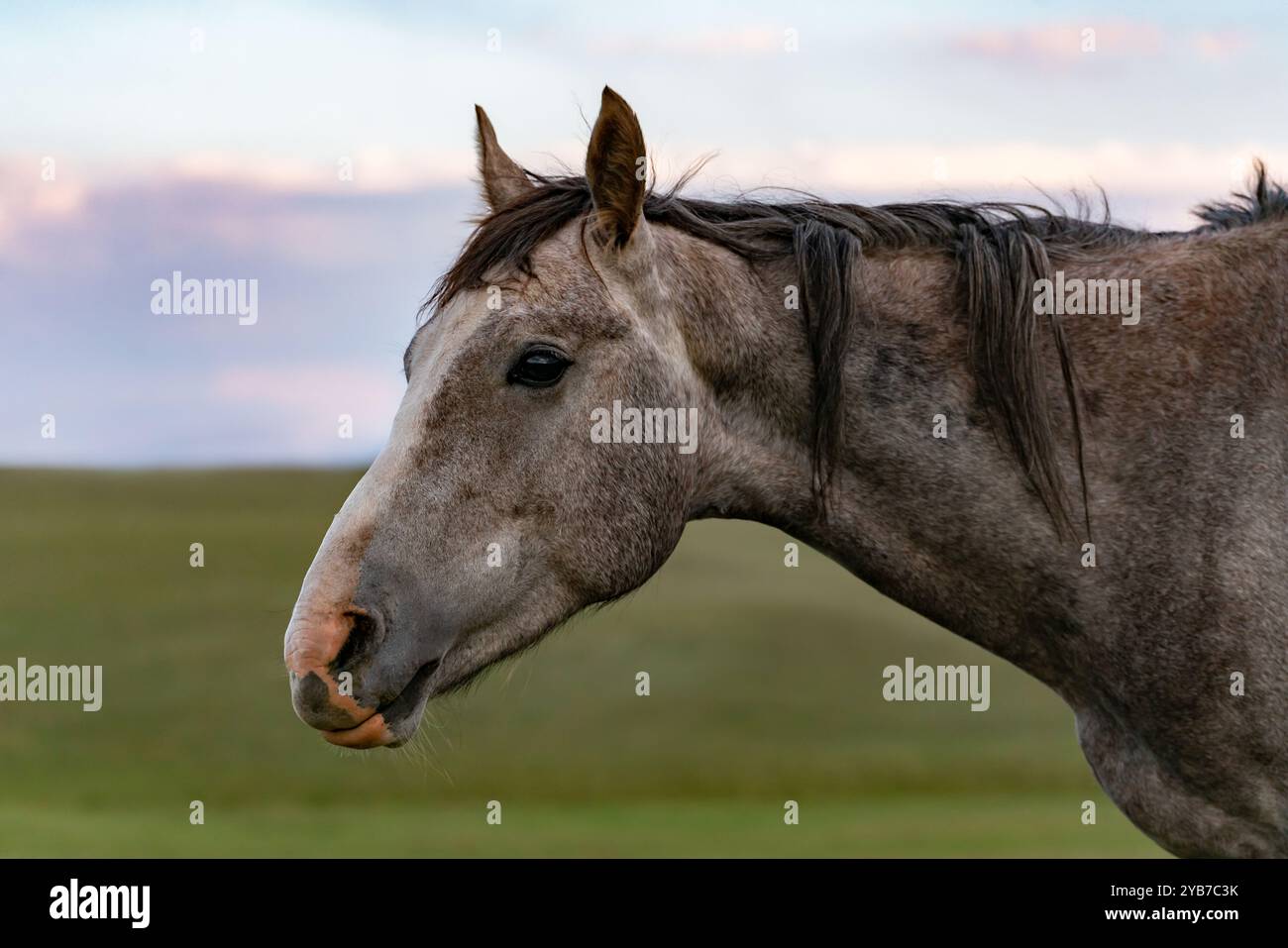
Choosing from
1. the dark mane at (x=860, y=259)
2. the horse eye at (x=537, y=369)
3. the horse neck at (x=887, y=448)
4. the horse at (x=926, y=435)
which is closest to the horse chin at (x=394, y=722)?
the horse at (x=926, y=435)

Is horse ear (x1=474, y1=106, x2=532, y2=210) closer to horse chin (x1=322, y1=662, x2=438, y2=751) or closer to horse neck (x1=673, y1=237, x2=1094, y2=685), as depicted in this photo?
horse neck (x1=673, y1=237, x2=1094, y2=685)

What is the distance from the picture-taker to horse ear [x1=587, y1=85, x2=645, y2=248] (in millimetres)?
4113

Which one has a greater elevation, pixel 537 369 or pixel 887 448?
pixel 537 369

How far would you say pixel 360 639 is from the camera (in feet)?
12.5

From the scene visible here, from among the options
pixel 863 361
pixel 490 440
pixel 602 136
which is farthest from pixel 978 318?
pixel 490 440

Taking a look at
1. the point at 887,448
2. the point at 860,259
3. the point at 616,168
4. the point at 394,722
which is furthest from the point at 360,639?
the point at 860,259

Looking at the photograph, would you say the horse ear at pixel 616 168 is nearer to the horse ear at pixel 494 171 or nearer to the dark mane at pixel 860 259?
the dark mane at pixel 860 259

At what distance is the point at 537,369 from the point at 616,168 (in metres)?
0.80

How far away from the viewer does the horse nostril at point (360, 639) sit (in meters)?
3.79

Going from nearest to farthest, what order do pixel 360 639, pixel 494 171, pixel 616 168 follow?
1. pixel 360 639
2. pixel 616 168
3. pixel 494 171

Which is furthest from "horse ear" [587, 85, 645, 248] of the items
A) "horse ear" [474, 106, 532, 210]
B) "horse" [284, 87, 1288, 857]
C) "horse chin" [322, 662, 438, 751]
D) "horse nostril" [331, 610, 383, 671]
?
"horse chin" [322, 662, 438, 751]

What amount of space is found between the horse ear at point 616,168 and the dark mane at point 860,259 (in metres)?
0.19

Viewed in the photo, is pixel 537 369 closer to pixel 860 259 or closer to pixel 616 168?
pixel 616 168

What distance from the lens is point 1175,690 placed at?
4.36 metres
